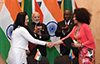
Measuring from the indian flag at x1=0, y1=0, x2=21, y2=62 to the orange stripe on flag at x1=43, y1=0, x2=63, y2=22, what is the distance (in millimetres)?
818

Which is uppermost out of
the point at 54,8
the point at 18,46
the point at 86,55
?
the point at 54,8

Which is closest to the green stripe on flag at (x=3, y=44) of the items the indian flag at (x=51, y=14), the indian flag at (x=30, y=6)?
the indian flag at (x=30, y=6)

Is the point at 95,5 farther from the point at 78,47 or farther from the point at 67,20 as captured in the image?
the point at 78,47

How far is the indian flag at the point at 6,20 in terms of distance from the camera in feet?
12.2

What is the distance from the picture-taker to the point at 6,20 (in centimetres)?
373

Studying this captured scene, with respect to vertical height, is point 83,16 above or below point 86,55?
above

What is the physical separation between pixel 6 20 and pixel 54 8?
1372 mm

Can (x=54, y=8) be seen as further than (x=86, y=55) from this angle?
Yes

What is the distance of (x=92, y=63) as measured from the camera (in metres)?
2.26

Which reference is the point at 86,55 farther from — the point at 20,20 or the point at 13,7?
the point at 13,7

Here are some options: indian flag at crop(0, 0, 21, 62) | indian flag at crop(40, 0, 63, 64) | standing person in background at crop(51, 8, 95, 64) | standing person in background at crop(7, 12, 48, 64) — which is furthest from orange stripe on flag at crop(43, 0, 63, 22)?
standing person in background at crop(7, 12, 48, 64)

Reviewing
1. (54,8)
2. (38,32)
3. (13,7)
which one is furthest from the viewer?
(54,8)

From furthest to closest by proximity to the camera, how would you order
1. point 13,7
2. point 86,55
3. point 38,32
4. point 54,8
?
point 54,8, point 13,7, point 38,32, point 86,55

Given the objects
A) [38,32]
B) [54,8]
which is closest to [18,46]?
[38,32]
